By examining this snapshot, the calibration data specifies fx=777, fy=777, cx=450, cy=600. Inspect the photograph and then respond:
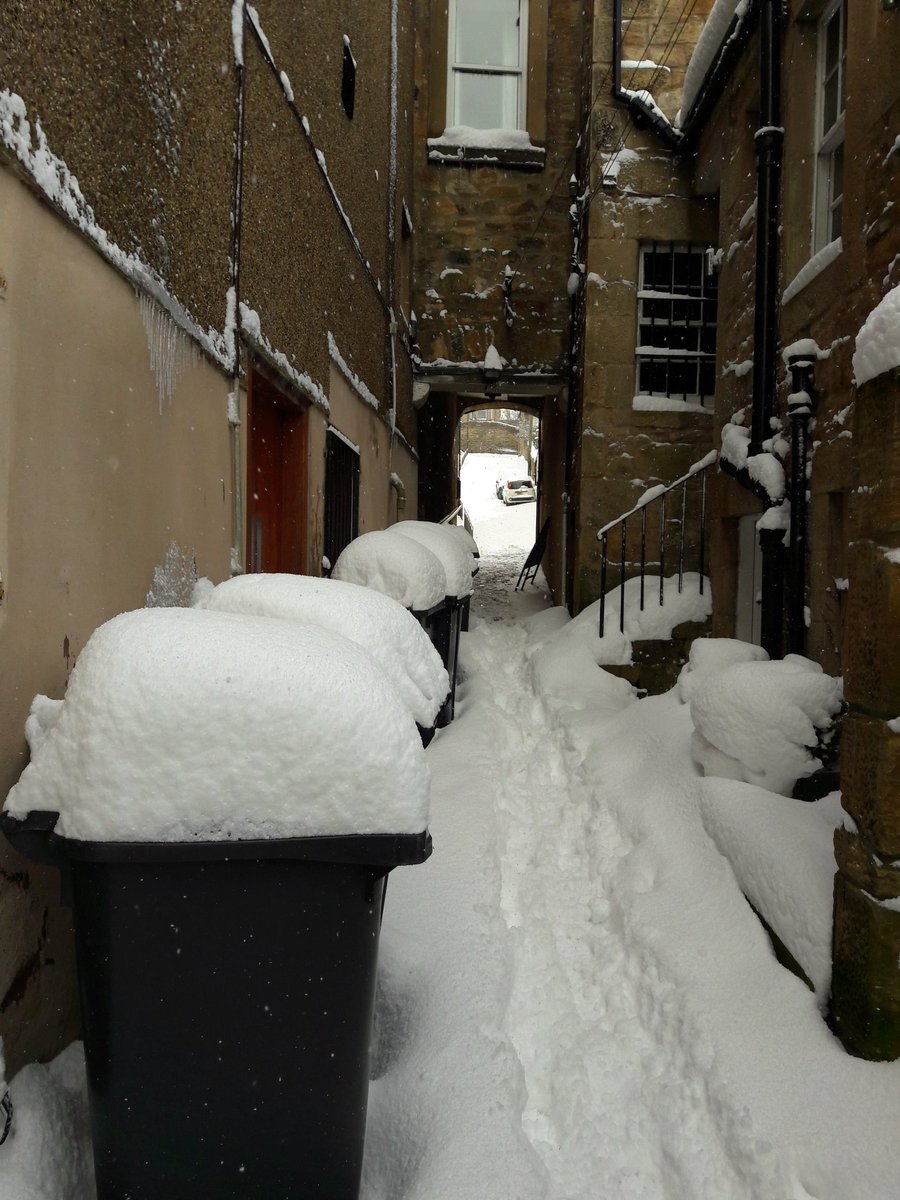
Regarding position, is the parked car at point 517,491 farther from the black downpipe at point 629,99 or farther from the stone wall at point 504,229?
the black downpipe at point 629,99

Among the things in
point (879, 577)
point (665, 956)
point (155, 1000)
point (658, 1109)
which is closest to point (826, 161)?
point (879, 577)

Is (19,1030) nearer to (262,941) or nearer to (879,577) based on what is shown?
(262,941)

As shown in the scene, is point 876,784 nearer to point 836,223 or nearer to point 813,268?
point 813,268

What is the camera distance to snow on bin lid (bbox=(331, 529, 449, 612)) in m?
4.10

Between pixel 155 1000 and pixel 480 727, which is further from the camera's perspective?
pixel 480 727

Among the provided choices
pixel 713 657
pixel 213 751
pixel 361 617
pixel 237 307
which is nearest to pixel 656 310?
pixel 713 657

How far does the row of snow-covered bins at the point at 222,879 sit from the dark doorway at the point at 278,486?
288 centimetres

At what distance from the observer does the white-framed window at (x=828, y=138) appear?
4445 mm

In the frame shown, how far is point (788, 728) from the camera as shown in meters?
3.22

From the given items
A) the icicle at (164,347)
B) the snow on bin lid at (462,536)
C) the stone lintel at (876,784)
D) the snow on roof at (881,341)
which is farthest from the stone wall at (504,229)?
the stone lintel at (876,784)

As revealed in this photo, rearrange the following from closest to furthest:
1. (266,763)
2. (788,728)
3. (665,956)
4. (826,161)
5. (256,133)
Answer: (266,763), (665,956), (788,728), (256,133), (826,161)

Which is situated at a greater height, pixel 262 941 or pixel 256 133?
pixel 256 133

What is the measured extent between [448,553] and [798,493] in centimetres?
220

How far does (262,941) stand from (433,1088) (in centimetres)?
83
